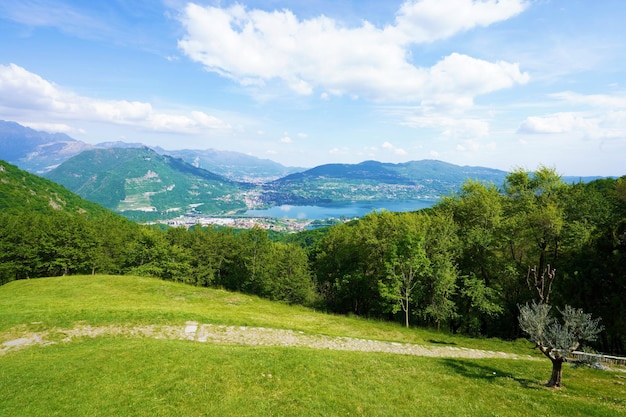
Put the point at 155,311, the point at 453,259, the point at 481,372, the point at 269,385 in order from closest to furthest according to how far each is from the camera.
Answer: the point at 269,385, the point at 481,372, the point at 155,311, the point at 453,259

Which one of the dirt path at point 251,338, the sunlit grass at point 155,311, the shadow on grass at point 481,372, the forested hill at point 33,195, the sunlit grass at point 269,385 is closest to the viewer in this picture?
the sunlit grass at point 269,385

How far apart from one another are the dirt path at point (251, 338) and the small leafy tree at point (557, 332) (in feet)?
30.0

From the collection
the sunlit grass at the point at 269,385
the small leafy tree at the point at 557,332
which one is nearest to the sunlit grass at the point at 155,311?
the sunlit grass at the point at 269,385

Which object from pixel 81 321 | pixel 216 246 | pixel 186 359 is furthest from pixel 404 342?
pixel 216 246

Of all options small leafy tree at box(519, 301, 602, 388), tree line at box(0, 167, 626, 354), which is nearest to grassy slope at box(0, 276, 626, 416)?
small leafy tree at box(519, 301, 602, 388)

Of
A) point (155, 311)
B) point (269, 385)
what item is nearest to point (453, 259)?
point (269, 385)

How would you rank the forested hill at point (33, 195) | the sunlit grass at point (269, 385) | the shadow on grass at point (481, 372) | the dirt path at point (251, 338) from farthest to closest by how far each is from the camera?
1. the forested hill at point (33, 195)
2. the dirt path at point (251, 338)
3. the shadow on grass at point (481, 372)
4. the sunlit grass at point (269, 385)

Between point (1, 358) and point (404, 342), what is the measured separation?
29.1 meters

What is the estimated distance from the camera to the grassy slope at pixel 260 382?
12898 millimetres

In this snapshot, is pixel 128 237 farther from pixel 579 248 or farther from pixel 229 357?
pixel 579 248

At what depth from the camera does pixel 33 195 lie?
441 ft

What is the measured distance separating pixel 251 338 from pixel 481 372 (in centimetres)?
1680

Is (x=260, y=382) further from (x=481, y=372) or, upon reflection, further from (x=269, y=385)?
(x=481, y=372)

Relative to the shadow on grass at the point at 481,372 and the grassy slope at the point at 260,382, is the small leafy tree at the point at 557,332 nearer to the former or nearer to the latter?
the shadow on grass at the point at 481,372
